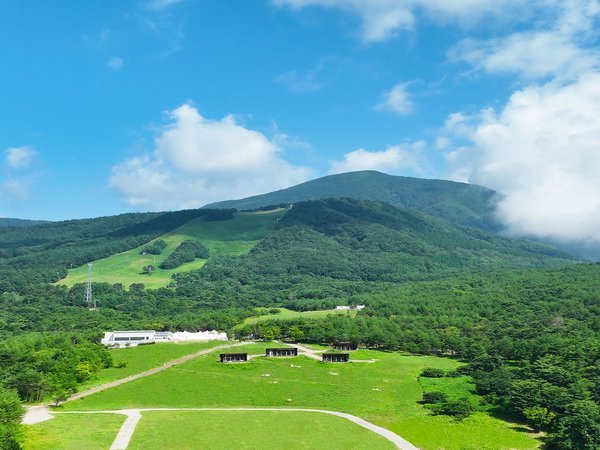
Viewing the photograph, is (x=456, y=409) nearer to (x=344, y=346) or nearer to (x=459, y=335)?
(x=344, y=346)

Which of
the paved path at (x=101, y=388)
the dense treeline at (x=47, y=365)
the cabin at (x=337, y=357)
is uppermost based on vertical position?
the dense treeline at (x=47, y=365)

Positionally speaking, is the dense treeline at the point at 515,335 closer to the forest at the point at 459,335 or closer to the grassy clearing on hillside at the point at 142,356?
the forest at the point at 459,335

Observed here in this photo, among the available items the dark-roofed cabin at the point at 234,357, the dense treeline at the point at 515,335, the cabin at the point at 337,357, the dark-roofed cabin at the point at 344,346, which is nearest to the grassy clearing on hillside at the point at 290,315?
the dense treeline at the point at 515,335

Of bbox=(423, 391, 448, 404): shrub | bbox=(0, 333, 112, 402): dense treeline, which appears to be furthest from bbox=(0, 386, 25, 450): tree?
bbox=(423, 391, 448, 404): shrub

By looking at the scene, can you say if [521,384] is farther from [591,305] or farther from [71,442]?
[591,305]

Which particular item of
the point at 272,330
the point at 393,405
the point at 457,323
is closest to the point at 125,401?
the point at 393,405

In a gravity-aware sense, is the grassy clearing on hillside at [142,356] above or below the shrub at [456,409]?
above
